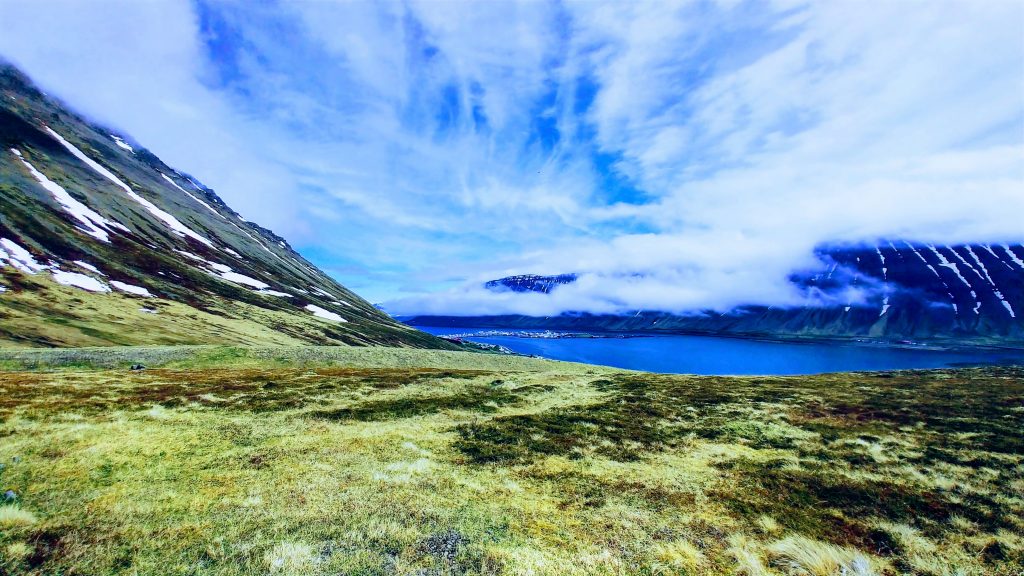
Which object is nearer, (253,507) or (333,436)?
(253,507)

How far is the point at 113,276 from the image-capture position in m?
105

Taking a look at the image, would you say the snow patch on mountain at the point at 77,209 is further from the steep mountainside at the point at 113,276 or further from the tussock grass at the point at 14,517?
the tussock grass at the point at 14,517

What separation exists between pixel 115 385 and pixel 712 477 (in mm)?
41532

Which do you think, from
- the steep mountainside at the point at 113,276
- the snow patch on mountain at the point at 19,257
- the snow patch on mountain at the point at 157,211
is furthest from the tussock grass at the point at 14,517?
the snow patch on mountain at the point at 157,211

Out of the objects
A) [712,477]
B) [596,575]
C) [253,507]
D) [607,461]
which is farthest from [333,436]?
[712,477]

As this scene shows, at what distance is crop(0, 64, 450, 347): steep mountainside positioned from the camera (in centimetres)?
7381

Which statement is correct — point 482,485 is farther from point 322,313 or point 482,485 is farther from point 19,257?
point 322,313

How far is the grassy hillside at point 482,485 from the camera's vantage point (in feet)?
36.6

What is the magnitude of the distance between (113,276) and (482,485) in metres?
137

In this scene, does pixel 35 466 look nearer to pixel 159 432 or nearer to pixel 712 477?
pixel 159 432

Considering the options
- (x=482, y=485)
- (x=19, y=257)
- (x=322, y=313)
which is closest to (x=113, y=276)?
(x=19, y=257)

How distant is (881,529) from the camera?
45.4 feet

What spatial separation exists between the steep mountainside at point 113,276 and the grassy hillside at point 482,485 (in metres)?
56.4

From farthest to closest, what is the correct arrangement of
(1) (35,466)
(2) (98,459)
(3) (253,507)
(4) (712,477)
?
(4) (712,477)
(2) (98,459)
(1) (35,466)
(3) (253,507)
